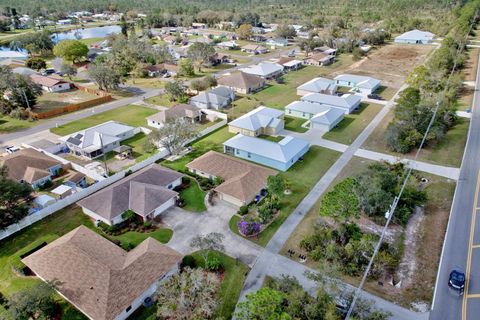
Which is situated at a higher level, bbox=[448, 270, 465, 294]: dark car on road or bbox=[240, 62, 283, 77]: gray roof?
bbox=[240, 62, 283, 77]: gray roof

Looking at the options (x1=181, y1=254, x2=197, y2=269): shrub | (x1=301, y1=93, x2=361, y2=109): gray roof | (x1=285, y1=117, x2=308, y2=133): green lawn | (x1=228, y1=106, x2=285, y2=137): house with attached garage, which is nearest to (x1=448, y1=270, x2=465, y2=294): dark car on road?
(x1=181, y1=254, x2=197, y2=269): shrub

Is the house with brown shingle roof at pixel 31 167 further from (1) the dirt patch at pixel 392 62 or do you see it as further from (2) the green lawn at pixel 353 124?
(1) the dirt patch at pixel 392 62

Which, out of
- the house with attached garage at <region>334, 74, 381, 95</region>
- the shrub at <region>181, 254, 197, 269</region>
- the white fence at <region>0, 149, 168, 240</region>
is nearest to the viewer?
the shrub at <region>181, 254, 197, 269</region>

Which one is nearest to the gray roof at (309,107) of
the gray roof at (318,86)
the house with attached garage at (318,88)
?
the house with attached garage at (318,88)

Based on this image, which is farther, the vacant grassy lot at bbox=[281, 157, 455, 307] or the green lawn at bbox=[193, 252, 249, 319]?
the vacant grassy lot at bbox=[281, 157, 455, 307]

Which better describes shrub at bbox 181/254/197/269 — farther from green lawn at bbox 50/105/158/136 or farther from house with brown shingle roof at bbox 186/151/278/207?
green lawn at bbox 50/105/158/136

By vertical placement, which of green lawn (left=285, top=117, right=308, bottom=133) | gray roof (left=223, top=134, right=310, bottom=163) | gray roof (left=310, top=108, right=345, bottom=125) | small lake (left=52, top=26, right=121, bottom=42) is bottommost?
green lawn (left=285, top=117, right=308, bottom=133)
